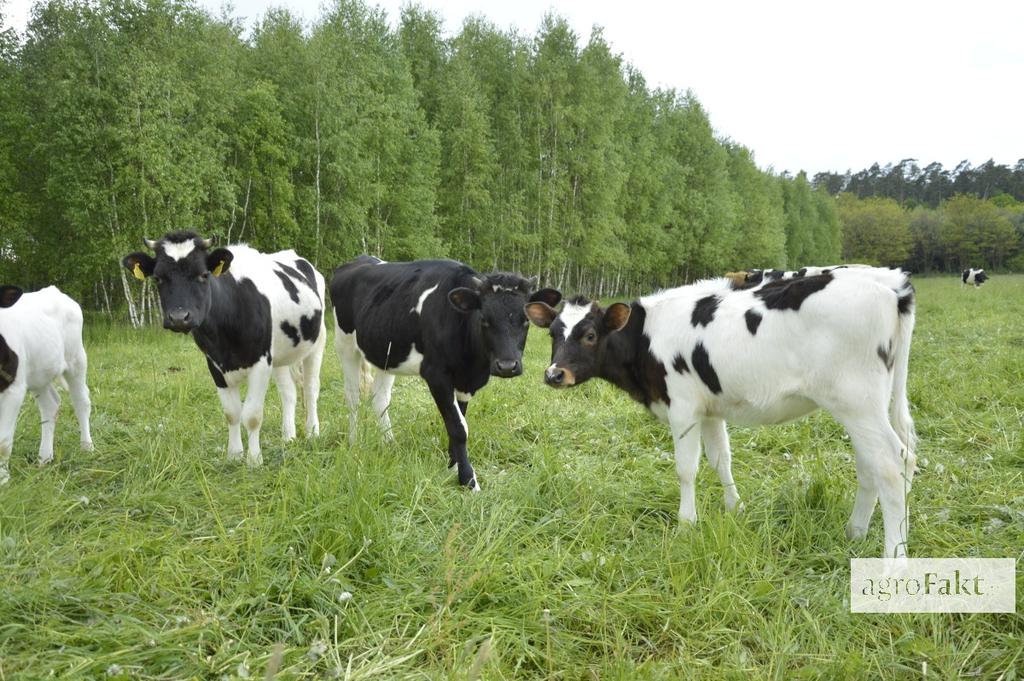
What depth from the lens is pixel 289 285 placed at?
24.4ft

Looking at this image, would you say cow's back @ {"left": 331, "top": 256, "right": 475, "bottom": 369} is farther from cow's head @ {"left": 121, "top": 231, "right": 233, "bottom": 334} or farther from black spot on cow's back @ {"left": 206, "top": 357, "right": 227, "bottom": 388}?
cow's head @ {"left": 121, "top": 231, "right": 233, "bottom": 334}

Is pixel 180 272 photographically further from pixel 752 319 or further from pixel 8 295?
pixel 752 319

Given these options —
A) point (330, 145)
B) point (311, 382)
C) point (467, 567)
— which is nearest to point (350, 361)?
point (311, 382)

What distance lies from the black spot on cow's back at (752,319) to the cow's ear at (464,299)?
7.47 ft

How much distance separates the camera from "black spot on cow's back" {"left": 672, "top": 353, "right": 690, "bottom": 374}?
4.70 metres

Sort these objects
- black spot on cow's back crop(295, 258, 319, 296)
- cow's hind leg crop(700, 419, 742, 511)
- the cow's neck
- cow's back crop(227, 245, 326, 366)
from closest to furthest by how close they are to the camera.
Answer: cow's hind leg crop(700, 419, 742, 511)
the cow's neck
cow's back crop(227, 245, 326, 366)
black spot on cow's back crop(295, 258, 319, 296)

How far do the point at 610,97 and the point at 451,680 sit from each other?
115 ft

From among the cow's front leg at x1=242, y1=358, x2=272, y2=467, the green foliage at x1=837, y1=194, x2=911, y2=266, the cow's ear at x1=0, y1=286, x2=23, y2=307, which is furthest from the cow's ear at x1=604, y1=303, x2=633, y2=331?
the green foliage at x1=837, y1=194, x2=911, y2=266

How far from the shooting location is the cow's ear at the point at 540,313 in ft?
17.4

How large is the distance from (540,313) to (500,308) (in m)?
0.37

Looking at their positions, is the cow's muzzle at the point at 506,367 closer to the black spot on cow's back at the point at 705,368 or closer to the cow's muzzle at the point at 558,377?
the cow's muzzle at the point at 558,377

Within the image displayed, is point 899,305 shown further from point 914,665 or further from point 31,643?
point 31,643

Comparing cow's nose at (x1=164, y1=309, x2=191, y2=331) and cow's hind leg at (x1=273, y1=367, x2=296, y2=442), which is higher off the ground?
cow's nose at (x1=164, y1=309, x2=191, y2=331)

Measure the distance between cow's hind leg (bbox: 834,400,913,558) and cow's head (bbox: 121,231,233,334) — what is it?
17.0 feet
